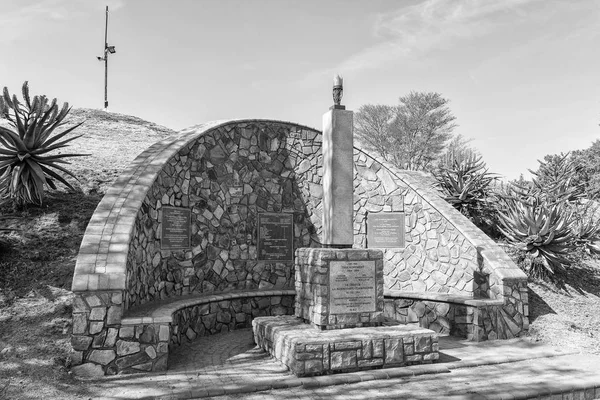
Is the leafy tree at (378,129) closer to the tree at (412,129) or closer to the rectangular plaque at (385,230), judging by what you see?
the tree at (412,129)

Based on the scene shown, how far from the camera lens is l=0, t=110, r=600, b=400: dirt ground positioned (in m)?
5.81

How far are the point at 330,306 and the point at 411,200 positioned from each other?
4749 mm

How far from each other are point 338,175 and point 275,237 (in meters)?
3.98

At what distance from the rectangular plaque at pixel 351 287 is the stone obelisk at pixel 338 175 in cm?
43

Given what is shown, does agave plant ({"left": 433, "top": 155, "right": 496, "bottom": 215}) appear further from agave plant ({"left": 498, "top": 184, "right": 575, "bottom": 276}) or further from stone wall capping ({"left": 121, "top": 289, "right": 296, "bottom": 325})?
stone wall capping ({"left": 121, "top": 289, "right": 296, "bottom": 325})

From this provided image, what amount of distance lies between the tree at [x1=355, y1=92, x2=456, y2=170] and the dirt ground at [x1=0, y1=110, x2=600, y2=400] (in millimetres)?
22589

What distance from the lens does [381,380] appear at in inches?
241

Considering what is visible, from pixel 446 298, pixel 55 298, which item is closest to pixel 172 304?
pixel 55 298

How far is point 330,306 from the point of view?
7.08 metres

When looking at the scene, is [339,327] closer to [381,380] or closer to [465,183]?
[381,380]

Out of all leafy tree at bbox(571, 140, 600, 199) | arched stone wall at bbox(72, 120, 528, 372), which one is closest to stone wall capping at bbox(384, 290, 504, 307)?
arched stone wall at bbox(72, 120, 528, 372)

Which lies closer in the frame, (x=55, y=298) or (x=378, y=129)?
(x=55, y=298)

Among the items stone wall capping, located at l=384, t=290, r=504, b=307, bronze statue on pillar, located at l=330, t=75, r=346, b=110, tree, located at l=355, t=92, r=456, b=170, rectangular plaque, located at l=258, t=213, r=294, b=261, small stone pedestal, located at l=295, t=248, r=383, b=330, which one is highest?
tree, located at l=355, t=92, r=456, b=170

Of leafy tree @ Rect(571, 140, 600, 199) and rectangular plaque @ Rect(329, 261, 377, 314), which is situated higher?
leafy tree @ Rect(571, 140, 600, 199)
